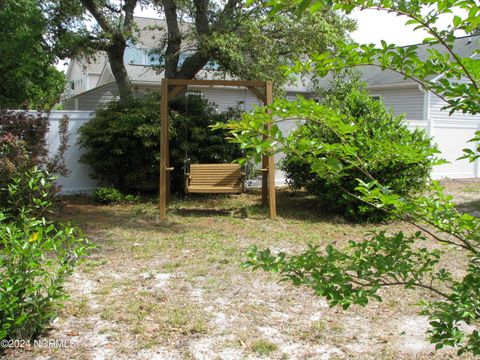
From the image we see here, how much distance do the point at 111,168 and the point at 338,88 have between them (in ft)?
17.1

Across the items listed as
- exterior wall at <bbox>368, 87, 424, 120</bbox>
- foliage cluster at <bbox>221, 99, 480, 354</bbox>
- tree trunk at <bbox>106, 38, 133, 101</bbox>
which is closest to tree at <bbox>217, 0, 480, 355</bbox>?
foliage cluster at <bbox>221, 99, 480, 354</bbox>

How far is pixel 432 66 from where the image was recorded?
6.34ft

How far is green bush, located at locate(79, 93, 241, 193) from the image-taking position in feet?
31.0

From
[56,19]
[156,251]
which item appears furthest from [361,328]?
[56,19]

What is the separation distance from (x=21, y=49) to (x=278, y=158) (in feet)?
26.4

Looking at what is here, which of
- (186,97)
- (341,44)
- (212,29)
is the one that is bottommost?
(341,44)

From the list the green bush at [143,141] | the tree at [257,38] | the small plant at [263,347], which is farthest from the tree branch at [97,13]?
the small plant at [263,347]

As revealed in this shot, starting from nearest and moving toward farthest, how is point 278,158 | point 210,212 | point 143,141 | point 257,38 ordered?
point 210,212
point 143,141
point 257,38
point 278,158

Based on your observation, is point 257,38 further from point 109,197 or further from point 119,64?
point 109,197

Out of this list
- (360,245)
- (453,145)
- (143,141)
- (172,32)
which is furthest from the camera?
(453,145)

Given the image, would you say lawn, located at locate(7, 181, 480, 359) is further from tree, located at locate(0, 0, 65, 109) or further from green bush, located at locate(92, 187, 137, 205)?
tree, located at locate(0, 0, 65, 109)

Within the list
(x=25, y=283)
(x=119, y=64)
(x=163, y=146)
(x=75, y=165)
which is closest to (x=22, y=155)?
(x=163, y=146)

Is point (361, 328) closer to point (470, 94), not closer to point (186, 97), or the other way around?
point (470, 94)

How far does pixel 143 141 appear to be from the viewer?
933 centimetres
